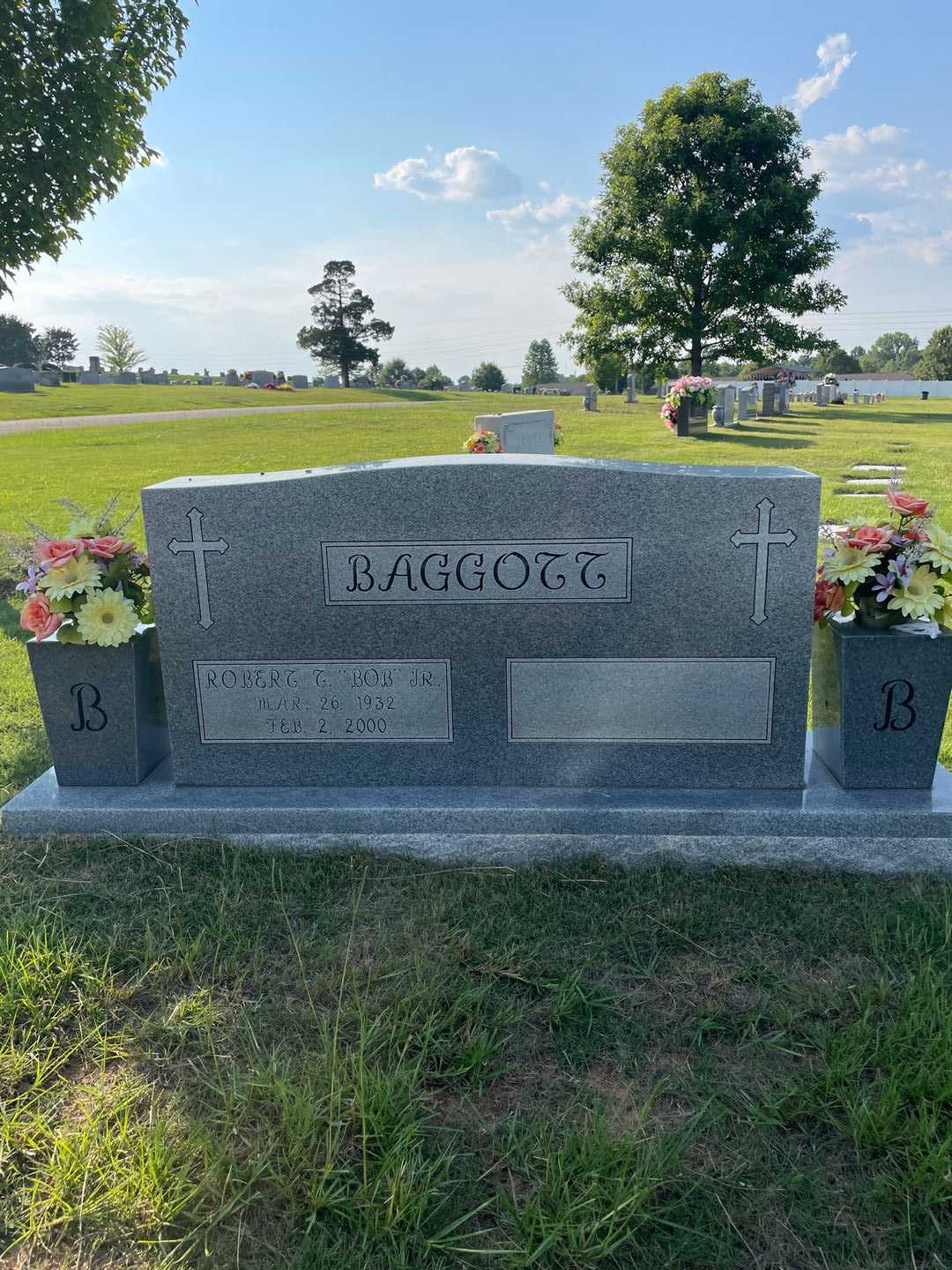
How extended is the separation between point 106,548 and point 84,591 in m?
0.26

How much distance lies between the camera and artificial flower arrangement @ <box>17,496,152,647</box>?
367 centimetres

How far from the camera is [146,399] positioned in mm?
39125

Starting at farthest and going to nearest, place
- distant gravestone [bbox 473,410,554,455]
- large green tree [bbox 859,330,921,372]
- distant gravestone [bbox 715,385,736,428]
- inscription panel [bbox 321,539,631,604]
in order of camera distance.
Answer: large green tree [bbox 859,330,921,372], distant gravestone [bbox 715,385,736,428], distant gravestone [bbox 473,410,554,455], inscription panel [bbox 321,539,631,604]

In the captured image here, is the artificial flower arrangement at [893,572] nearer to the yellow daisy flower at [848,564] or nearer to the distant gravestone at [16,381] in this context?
the yellow daisy flower at [848,564]

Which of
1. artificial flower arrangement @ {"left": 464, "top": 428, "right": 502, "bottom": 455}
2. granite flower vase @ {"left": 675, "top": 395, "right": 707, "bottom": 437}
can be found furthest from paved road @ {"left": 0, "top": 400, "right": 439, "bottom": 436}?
artificial flower arrangement @ {"left": 464, "top": 428, "right": 502, "bottom": 455}

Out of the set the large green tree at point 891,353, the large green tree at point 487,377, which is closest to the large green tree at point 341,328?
the large green tree at point 487,377

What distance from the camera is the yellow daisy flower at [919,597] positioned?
3383mm

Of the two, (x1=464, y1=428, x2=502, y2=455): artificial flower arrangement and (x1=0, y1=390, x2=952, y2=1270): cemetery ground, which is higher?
(x1=464, y1=428, x2=502, y2=455): artificial flower arrangement

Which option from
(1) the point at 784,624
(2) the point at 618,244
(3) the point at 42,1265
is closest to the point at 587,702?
(1) the point at 784,624

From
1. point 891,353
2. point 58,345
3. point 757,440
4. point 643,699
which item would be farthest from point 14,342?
point 891,353

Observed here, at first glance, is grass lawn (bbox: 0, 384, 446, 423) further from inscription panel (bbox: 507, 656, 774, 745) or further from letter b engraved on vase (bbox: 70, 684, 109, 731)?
inscription panel (bbox: 507, 656, 774, 745)

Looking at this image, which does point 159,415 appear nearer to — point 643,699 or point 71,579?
point 71,579

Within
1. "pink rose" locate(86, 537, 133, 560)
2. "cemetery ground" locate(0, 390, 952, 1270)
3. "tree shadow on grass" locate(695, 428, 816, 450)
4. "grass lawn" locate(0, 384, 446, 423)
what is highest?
"grass lawn" locate(0, 384, 446, 423)

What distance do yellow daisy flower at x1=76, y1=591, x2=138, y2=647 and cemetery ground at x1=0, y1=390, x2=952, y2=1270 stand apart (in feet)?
2.63
